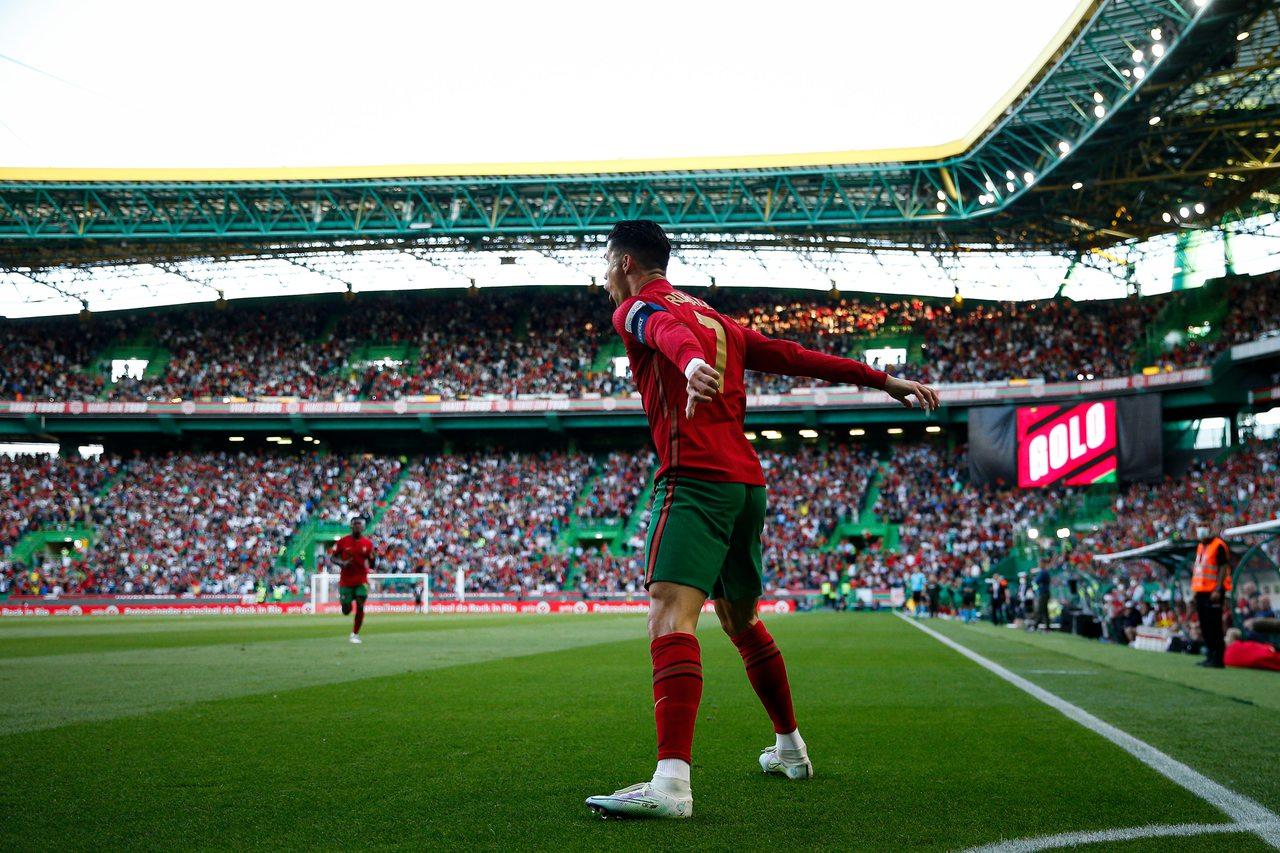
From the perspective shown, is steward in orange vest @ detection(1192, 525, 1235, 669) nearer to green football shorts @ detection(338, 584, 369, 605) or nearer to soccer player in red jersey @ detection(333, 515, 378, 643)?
A: soccer player in red jersey @ detection(333, 515, 378, 643)

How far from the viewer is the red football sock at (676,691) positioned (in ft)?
12.9

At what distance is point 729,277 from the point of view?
4747cm

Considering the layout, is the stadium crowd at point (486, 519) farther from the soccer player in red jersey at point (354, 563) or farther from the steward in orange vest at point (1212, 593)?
the steward in orange vest at point (1212, 593)

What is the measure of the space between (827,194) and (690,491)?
37762 millimetres

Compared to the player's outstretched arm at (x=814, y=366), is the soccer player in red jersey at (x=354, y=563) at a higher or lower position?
lower

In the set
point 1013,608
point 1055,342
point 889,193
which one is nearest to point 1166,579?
point 1013,608

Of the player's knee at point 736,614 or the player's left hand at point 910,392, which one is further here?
the player's left hand at point 910,392

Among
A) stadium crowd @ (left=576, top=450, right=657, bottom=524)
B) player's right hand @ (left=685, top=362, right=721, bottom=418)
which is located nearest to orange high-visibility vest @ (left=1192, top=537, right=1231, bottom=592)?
player's right hand @ (left=685, top=362, right=721, bottom=418)

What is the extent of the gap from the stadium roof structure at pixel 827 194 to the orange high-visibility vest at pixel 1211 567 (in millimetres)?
18483

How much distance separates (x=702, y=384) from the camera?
149 inches

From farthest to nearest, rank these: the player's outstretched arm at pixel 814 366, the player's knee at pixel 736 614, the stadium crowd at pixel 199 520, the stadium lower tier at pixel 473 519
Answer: the stadium crowd at pixel 199 520, the stadium lower tier at pixel 473 519, the player's outstretched arm at pixel 814 366, the player's knee at pixel 736 614

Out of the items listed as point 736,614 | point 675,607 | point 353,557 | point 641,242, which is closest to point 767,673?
point 736,614

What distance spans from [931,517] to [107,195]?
33750mm

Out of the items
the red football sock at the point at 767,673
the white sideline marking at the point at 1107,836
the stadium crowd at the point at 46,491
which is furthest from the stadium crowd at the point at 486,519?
the white sideline marking at the point at 1107,836
